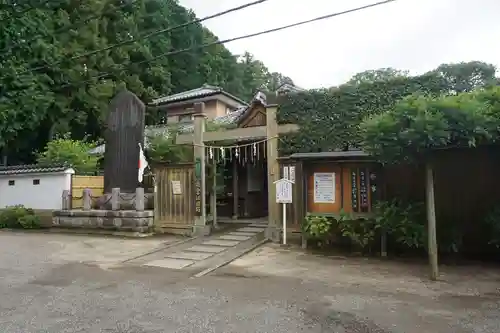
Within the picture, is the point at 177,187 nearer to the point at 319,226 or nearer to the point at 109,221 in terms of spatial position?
the point at 109,221

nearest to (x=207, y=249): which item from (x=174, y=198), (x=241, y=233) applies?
(x=241, y=233)

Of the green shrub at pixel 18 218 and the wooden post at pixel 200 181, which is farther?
the green shrub at pixel 18 218

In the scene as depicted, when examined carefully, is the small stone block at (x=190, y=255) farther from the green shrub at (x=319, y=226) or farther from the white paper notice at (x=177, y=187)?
the white paper notice at (x=177, y=187)

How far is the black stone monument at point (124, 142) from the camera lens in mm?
12672

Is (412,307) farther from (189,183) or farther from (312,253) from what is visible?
(189,183)

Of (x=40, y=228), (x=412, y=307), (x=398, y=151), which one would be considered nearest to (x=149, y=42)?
(x=40, y=228)

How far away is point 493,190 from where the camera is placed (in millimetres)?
7586

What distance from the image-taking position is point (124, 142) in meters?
12.9

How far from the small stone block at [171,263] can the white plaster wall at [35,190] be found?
703 cm

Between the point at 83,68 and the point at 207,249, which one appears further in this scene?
the point at 83,68

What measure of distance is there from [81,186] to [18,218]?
8.04 ft

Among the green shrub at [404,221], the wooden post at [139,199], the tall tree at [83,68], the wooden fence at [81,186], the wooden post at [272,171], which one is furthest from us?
the tall tree at [83,68]

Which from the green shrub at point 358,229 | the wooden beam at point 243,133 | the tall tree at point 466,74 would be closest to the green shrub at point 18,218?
the wooden beam at point 243,133

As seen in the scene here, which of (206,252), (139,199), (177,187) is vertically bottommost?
(206,252)
